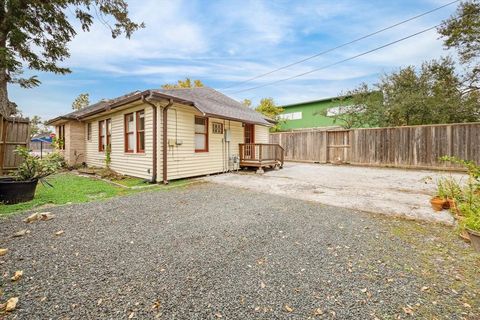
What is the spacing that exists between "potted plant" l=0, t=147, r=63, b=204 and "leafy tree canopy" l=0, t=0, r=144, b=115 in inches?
208

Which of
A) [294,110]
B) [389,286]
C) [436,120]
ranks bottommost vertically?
[389,286]

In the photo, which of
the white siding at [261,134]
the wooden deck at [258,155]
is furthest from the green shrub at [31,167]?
the white siding at [261,134]

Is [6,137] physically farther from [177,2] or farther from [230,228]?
[230,228]

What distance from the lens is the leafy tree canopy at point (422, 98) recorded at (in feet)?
37.1

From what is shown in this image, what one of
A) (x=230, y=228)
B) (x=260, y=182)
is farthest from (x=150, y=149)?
(x=230, y=228)

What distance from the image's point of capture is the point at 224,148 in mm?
9859

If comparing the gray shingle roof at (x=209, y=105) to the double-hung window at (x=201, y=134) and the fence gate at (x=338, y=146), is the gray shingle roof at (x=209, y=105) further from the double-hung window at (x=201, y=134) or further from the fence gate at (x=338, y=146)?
the fence gate at (x=338, y=146)

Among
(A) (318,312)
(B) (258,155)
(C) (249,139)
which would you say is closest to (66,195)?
(A) (318,312)

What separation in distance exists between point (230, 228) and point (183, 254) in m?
1.01

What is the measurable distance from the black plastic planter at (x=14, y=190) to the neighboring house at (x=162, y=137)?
3.07 m

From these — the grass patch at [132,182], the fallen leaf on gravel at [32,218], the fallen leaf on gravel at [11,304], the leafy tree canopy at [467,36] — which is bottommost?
the fallen leaf on gravel at [11,304]

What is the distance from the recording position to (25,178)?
4906 millimetres

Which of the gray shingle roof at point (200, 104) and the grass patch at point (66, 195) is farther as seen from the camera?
the gray shingle roof at point (200, 104)

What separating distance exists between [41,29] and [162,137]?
25.5ft
